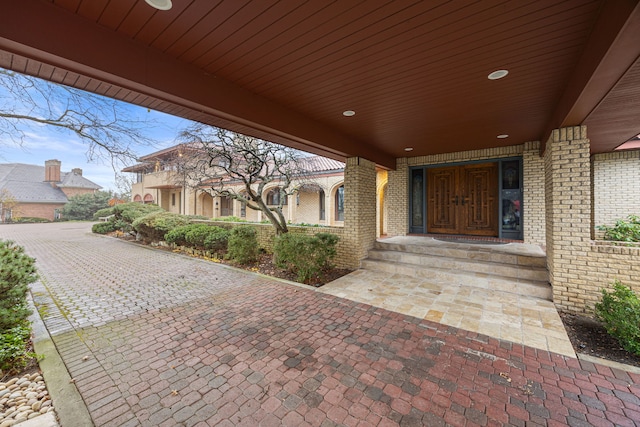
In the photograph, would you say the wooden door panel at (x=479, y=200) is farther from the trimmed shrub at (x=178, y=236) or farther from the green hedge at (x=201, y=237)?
the trimmed shrub at (x=178, y=236)

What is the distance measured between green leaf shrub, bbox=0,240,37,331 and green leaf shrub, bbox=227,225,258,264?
3.85m

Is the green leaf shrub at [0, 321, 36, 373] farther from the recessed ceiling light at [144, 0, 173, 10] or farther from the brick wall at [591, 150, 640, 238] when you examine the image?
the brick wall at [591, 150, 640, 238]

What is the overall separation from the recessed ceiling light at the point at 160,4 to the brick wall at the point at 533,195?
→ 797 cm

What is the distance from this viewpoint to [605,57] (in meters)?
2.05

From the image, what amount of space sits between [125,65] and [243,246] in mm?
5006

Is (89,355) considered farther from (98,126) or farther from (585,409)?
(585,409)

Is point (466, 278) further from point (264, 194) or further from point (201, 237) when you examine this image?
point (264, 194)

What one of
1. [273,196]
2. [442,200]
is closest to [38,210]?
[273,196]

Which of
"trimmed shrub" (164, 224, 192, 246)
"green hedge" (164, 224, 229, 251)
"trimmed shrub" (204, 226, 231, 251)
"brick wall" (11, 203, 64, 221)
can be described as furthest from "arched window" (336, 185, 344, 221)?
"brick wall" (11, 203, 64, 221)

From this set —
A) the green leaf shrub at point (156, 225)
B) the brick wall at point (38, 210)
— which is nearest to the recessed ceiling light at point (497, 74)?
the green leaf shrub at point (156, 225)

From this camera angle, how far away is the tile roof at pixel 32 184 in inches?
1108

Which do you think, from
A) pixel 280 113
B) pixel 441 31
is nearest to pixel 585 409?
pixel 441 31

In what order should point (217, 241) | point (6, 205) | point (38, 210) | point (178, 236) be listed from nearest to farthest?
point (217, 241) → point (178, 236) → point (6, 205) → point (38, 210)

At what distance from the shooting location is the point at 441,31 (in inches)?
90.5
